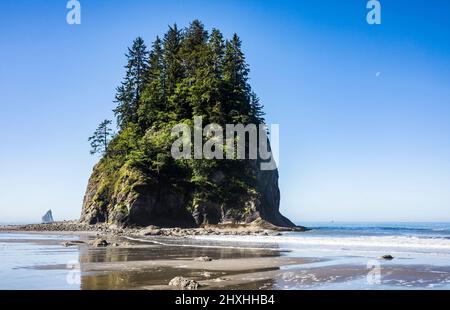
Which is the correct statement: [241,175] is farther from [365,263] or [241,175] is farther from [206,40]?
[365,263]

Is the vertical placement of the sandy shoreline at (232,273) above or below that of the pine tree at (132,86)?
below

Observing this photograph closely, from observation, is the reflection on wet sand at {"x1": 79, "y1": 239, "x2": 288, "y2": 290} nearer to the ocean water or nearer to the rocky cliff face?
the ocean water

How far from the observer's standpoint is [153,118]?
8131 cm

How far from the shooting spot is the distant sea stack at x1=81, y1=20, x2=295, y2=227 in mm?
64125

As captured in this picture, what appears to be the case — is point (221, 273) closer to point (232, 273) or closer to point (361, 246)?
point (232, 273)

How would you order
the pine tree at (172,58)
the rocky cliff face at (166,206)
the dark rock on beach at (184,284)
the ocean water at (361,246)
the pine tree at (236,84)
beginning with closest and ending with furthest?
1. the dark rock on beach at (184,284)
2. the ocean water at (361,246)
3. the rocky cliff face at (166,206)
4. the pine tree at (236,84)
5. the pine tree at (172,58)

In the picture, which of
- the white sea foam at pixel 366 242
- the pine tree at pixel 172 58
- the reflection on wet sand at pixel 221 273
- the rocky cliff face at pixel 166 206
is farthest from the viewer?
the pine tree at pixel 172 58

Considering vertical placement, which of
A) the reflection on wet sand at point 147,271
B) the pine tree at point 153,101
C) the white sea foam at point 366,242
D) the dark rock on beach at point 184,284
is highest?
the pine tree at point 153,101

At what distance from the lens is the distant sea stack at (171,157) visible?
210ft

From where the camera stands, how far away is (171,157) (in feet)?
228

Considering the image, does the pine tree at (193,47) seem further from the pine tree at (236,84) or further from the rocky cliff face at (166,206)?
the rocky cliff face at (166,206)

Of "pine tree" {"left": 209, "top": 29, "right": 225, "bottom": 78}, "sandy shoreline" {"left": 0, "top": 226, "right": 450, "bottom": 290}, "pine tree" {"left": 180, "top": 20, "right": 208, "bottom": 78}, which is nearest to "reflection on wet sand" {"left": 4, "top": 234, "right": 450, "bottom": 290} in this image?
"sandy shoreline" {"left": 0, "top": 226, "right": 450, "bottom": 290}

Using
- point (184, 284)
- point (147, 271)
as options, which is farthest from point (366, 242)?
point (184, 284)

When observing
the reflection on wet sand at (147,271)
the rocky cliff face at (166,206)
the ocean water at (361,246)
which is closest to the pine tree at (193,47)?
the rocky cliff face at (166,206)
